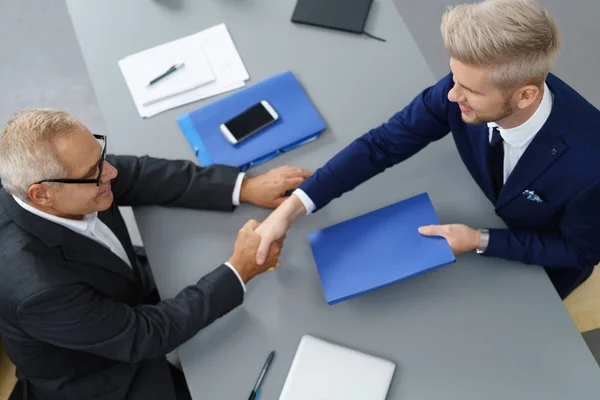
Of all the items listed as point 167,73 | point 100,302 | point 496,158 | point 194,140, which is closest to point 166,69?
point 167,73

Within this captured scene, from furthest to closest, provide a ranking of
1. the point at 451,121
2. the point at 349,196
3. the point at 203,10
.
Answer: the point at 203,10
the point at 349,196
the point at 451,121

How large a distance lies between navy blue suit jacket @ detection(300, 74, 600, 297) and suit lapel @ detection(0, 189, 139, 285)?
538 mm

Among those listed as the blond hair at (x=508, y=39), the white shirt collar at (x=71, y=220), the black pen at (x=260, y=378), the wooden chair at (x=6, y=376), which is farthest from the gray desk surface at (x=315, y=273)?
the wooden chair at (x=6, y=376)

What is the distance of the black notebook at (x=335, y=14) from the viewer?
1775mm

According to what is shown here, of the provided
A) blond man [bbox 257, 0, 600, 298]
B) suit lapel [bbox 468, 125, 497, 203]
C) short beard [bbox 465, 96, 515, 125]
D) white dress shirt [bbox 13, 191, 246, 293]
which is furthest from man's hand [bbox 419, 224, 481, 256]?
white dress shirt [bbox 13, 191, 246, 293]

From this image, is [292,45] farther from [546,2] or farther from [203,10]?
[546,2]

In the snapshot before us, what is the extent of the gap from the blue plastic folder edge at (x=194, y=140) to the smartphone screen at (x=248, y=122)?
0.09 meters

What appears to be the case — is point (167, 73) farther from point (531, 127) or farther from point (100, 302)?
point (531, 127)

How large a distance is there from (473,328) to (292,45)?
A: 100 cm

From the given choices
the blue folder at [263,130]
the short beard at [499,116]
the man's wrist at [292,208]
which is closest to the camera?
the short beard at [499,116]

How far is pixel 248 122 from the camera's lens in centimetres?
162

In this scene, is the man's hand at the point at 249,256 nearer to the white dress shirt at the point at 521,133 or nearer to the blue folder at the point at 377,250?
the blue folder at the point at 377,250

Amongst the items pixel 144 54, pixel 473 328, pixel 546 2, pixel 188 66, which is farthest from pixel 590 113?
pixel 546 2

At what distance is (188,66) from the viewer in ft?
5.79
